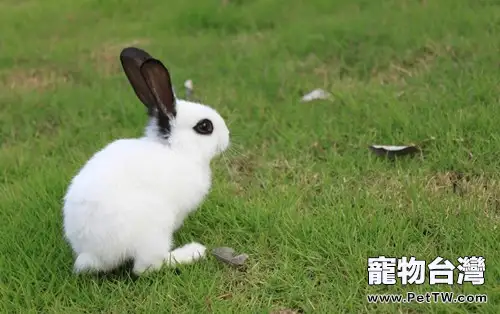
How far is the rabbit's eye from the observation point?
3.05m

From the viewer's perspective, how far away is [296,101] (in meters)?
4.80

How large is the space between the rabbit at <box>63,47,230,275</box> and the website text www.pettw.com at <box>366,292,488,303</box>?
859 mm

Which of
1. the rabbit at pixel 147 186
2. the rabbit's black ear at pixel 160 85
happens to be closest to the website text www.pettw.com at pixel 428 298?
the rabbit at pixel 147 186

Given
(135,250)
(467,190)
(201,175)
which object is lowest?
(467,190)

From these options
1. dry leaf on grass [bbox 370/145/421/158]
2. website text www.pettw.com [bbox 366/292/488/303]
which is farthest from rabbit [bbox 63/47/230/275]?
dry leaf on grass [bbox 370/145/421/158]

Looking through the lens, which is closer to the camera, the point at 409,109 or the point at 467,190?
the point at 467,190

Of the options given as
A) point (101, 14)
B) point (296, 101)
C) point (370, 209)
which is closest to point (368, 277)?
point (370, 209)

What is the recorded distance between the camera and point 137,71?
2982mm

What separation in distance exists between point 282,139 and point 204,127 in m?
1.31

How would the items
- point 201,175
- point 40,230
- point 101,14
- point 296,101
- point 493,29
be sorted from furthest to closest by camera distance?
1. point 101,14
2. point 493,29
3. point 296,101
4. point 40,230
5. point 201,175

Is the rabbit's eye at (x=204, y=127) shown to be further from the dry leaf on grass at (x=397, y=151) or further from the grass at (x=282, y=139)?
the dry leaf on grass at (x=397, y=151)

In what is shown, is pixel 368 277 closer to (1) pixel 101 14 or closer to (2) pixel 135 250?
(2) pixel 135 250

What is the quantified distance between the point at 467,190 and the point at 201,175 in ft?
4.97

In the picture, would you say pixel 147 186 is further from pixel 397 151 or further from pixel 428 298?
pixel 397 151
